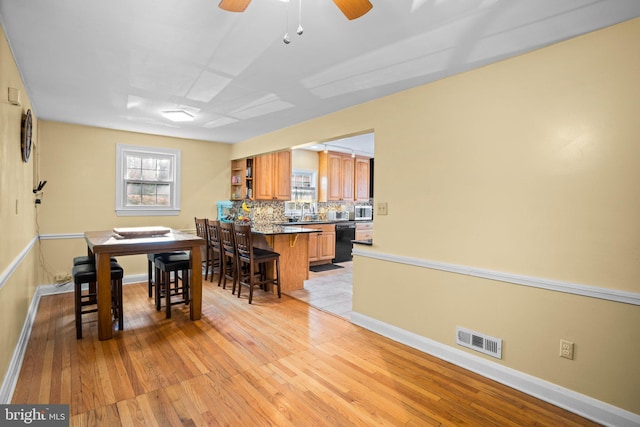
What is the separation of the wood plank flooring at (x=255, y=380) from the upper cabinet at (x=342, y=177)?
4283mm

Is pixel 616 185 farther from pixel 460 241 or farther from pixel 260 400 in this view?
pixel 260 400

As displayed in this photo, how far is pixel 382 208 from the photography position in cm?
329

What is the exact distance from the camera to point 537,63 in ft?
7.38

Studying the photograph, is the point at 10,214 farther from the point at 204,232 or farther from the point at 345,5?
the point at 204,232

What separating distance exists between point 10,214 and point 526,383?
13.0 feet

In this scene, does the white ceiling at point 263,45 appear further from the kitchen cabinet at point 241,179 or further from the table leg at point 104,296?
the kitchen cabinet at point 241,179

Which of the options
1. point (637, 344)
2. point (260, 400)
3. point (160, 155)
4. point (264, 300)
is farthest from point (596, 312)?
point (160, 155)

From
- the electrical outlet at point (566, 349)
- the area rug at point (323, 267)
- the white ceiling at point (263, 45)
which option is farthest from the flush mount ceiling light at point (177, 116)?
the electrical outlet at point (566, 349)

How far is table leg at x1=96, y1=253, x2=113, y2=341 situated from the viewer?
302 cm

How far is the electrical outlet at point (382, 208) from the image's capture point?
128 inches

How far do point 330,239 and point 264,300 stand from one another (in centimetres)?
278

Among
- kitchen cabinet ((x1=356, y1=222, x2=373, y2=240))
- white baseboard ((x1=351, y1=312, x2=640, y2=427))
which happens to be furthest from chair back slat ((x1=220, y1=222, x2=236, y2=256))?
kitchen cabinet ((x1=356, y1=222, x2=373, y2=240))

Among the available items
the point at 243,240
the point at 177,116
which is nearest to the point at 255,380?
the point at 243,240

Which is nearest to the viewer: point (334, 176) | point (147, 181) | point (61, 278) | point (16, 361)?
point (16, 361)
